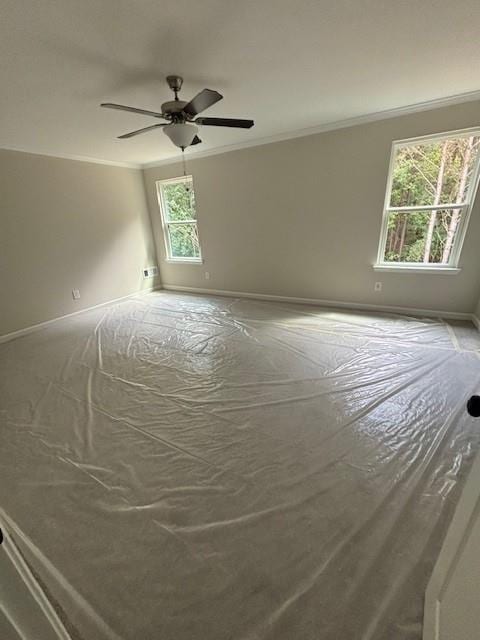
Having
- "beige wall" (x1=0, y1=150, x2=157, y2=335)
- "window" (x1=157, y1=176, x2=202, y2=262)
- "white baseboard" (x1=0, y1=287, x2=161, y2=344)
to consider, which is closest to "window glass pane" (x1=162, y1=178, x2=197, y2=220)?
"window" (x1=157, y1=176, x2=202, y2=262)

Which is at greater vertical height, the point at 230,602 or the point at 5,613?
the point at 5,613

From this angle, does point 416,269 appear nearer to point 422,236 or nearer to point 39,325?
point 422,236

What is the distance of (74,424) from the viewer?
6.63ft

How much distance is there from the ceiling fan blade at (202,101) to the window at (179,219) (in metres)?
2.74

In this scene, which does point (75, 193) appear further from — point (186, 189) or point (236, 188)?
point (236, 188)

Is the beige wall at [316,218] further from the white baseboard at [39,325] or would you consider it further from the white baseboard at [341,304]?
the white baseboard at [39,325]

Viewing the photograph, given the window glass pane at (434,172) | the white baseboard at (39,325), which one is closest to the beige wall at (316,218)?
the window glass pane at (434,172)

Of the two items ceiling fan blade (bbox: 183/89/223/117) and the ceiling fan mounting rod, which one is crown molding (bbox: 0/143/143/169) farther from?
ceiling fan blade (bbox: 183/89/223/117)

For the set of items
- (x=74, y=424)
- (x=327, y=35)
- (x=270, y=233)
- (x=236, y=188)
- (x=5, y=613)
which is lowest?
(x=74, y=424)

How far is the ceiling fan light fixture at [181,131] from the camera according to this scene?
84.2 inches

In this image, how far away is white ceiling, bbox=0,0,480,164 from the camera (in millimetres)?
1418

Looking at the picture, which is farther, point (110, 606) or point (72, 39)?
point (72, 39)

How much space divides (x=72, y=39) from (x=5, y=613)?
2.41 meters

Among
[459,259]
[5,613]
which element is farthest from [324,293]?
[5,613]
